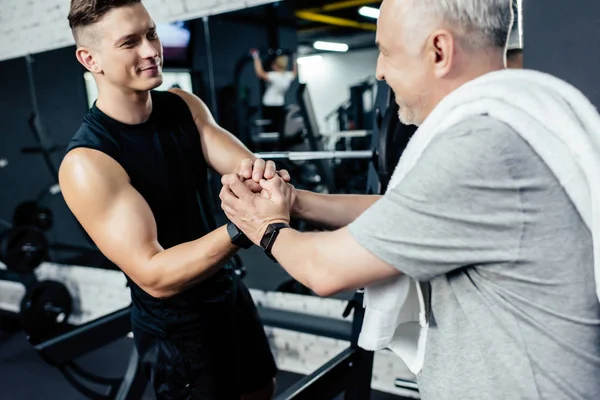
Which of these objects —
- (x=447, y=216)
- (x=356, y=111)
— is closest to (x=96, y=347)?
(x=447, y=216)

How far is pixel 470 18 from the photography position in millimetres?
774

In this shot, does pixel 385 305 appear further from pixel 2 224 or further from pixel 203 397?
pixel 2 224

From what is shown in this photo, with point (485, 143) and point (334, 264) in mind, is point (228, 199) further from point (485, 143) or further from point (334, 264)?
Result: point (485, 143)

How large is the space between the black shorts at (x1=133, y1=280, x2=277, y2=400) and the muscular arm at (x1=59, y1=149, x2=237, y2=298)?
0.32 meters

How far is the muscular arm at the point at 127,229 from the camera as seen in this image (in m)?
1.20

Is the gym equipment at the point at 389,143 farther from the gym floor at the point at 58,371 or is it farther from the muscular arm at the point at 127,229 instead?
the gym floor at the point at 58,371

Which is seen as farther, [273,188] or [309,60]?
[309,60]

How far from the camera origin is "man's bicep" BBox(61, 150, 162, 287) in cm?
125

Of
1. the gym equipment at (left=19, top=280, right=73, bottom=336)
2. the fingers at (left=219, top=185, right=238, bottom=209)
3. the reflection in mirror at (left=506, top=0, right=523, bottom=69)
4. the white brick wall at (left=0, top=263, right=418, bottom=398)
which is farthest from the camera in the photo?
the gym equipment at (left=19, top=280, right=73, bottom=336)

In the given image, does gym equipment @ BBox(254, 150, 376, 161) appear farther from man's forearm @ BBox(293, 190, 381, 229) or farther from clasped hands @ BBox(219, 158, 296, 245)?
clasped hands @ BBox(219, 158, 296, 245)

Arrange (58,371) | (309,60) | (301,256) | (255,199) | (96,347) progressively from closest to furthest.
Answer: (301,256) < (255,199) < (96,347) < (58,371) < (309,60)

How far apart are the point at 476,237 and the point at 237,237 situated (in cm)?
57

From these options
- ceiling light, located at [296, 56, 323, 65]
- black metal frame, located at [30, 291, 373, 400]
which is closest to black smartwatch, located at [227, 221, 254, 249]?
black metal frame, located at [30, 291, 373, 400]

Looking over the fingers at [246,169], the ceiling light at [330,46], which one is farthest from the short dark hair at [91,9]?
the ceiling light at [330,46]
